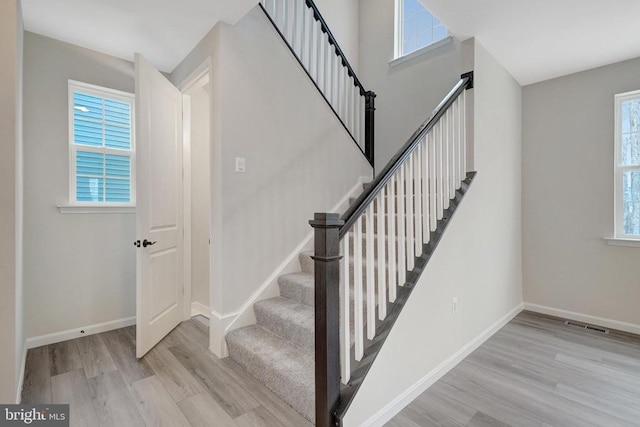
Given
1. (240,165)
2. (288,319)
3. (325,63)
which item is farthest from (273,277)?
(325,63)

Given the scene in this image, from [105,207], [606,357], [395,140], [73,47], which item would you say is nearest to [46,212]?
[105,207]

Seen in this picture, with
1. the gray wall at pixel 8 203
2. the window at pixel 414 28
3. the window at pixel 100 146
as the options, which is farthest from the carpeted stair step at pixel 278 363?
the window at pixel 414 28

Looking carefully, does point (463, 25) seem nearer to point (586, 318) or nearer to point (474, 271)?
point (474, 271)

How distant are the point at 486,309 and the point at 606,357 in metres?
0.88

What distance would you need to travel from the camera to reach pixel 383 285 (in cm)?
173

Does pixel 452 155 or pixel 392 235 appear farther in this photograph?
pixel 452 155

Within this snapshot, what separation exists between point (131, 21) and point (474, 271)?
334 centimetres

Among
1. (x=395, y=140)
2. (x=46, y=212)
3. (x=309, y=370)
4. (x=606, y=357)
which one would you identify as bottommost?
(x=606, y=357)

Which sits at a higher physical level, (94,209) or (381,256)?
(94,209)

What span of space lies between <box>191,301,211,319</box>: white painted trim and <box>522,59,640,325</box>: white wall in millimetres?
3549

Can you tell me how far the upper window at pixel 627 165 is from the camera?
2.94 m

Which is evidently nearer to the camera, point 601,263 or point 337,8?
point 601,263

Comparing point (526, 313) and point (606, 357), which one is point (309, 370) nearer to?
point (606, 357)

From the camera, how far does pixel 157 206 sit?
103 inches
